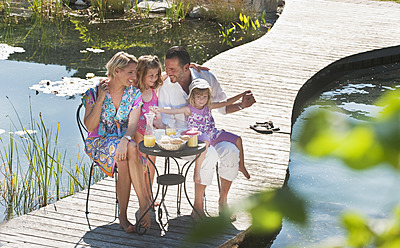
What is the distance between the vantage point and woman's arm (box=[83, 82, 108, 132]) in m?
3.63

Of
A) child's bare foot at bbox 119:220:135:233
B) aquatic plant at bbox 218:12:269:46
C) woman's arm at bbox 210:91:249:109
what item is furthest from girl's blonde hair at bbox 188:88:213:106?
aquatic plant at bbox 218:12:269:46

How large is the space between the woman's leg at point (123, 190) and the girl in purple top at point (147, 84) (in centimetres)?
17

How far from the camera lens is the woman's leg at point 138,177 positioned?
347cm

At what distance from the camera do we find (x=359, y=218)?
0.35m

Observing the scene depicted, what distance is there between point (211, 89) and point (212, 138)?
33 cm

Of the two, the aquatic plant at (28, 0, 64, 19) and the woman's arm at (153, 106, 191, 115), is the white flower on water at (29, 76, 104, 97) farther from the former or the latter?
the woman's arm at (153, 106, 191, 115)

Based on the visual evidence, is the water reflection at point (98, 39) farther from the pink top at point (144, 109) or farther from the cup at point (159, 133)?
the cup at point (159, 133)

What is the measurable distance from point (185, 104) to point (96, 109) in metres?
0.61

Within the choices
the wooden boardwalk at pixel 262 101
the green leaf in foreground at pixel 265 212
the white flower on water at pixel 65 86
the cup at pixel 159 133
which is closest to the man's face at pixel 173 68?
the cup at pixel 159 133

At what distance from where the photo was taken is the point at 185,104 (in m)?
3.86

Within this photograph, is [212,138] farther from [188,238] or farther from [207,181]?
[188,238]

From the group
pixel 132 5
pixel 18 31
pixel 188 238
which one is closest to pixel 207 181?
pixel 188 238

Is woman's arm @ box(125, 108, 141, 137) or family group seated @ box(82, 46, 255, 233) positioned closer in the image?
family group seated @ box(82, 46, 255, 233)

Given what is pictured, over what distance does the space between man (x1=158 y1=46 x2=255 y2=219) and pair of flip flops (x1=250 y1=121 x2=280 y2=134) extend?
1.43 meters
